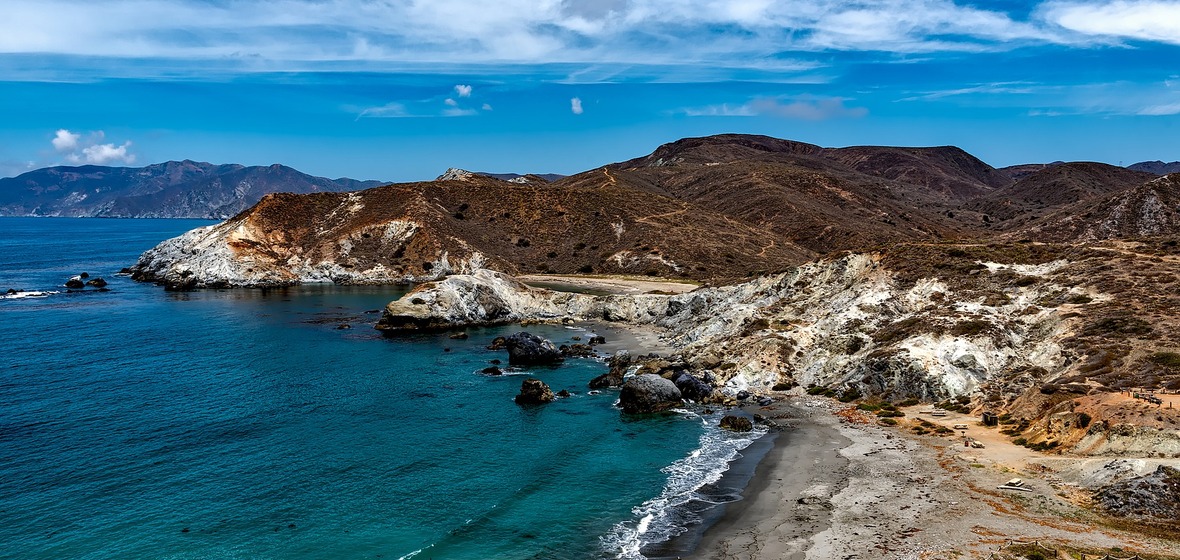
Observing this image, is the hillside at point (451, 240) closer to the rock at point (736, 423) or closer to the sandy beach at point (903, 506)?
the rock at point (736, 423)

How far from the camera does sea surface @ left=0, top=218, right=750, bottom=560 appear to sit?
96.2 ft

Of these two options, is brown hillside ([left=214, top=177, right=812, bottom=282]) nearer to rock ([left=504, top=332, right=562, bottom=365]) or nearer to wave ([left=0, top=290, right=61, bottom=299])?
wave ([left=0, top=290, right=61, bottom=299])

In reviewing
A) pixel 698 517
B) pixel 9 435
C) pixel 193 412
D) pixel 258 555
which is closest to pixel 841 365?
pixel 698 517

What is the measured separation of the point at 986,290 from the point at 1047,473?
28.8 m

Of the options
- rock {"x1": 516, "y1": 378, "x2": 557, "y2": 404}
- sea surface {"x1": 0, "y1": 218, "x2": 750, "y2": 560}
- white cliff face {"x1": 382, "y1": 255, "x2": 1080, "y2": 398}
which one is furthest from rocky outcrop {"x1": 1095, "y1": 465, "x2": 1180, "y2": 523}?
rock {"x1": 516, "y1": 378, "x2": 557, "y2": 404}

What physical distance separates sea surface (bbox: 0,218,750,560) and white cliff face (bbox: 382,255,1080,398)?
37.1ft

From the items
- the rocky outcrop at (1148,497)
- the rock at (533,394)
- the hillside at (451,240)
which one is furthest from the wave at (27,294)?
the rocky outcrop at (1148,497)

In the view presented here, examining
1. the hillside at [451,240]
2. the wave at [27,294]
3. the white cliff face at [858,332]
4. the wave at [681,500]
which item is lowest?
the wave at [681,500]

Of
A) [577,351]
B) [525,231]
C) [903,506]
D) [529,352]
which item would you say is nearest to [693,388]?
[529,352]

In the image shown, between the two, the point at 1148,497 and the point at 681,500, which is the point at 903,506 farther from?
the point at 681,500

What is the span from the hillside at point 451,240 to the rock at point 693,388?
72.9 metres

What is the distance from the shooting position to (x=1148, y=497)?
2753 cm

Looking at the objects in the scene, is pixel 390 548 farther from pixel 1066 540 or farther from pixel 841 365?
pixel 841 365

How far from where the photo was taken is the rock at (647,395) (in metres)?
48.8
